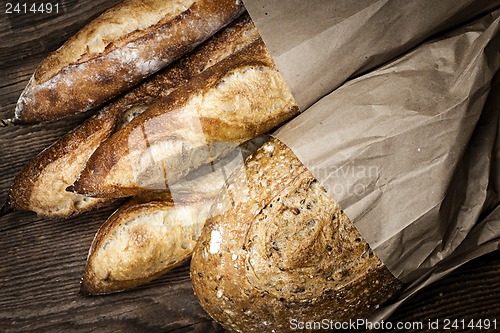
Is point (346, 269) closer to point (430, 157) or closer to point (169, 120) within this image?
point (430, 157)

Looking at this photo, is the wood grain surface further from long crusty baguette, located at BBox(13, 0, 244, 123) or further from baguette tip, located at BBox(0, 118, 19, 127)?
long crusty baguette, located at BBox(13, 0, 244, 123)

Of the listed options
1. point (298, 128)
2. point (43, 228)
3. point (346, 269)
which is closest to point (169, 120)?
point (298, 128)

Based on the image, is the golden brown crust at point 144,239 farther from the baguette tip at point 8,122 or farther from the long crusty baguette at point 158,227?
the baguette tip at point 8,122

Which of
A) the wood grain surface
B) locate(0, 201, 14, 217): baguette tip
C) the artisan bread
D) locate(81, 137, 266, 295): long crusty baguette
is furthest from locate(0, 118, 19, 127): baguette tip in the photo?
the artisan bread

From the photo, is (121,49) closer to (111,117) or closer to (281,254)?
(111,117)

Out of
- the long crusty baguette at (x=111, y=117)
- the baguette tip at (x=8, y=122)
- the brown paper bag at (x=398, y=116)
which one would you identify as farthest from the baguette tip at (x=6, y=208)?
the brown paper bag at (x=398, y=116)

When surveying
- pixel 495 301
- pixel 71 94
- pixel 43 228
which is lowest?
pixel 495 301
